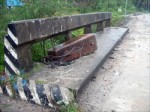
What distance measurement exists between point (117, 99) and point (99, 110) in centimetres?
44

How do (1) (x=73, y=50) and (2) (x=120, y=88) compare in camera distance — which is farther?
(1) (x=73, y=50)

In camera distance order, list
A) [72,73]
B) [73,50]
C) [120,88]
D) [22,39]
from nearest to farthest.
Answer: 1. [22,39]
2. [120,88]
3. [72,73]
4. [73,50]

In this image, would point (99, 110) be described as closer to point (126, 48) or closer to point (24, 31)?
point (24, 31)

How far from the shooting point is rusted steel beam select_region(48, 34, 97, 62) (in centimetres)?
476

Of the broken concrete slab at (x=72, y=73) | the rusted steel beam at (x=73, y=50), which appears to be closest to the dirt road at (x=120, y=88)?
the broken concrete slab at (x=72, y=73)

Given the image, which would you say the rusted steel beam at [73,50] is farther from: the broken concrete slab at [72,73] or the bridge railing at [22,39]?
the bridge railing at [22,39]

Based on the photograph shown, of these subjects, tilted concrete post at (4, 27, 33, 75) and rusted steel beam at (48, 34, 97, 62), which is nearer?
tilted concrete post at (4, 27, 33, 75)

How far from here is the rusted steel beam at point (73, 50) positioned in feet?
15.6

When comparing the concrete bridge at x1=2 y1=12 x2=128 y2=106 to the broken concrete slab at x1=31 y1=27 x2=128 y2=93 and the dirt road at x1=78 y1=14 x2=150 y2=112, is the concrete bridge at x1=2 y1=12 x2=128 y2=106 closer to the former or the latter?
the broken concrete slab at x1=31 y1=27 x2=128 y2=93

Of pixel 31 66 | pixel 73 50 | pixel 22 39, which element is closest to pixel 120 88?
pixel 73 50

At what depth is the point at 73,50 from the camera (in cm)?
500

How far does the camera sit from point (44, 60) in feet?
15.7

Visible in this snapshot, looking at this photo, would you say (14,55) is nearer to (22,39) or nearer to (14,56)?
(14,56)

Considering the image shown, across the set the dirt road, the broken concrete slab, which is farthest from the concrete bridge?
the dirt road
